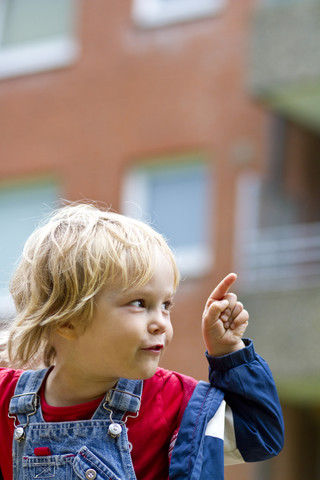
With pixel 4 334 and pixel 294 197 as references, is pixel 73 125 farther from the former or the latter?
pixel 4 334

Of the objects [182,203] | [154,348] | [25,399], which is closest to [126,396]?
[154,348]

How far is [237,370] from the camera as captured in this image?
265 centimetres

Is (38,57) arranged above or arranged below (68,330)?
above

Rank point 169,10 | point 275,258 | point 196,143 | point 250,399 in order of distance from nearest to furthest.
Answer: point 250,399 < point 275,258 < point 196,143 < point 169,10

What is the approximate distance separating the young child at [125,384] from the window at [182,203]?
9499 mm

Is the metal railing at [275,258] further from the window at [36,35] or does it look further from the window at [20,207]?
the window at [36,35]

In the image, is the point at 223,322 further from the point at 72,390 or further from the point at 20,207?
the point at 20,207

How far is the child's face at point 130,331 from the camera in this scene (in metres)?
2.66

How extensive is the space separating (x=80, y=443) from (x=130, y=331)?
27cm

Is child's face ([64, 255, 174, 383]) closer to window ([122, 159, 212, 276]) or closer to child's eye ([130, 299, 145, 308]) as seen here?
child's eye ([130, 299, 145, 308])

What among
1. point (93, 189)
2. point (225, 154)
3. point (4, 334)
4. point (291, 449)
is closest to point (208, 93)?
point (225, 154)

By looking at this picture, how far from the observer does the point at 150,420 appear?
271cm

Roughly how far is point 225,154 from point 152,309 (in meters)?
9.94

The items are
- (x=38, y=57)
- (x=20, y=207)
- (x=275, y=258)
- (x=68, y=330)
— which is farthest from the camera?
(x=38, y=57)
